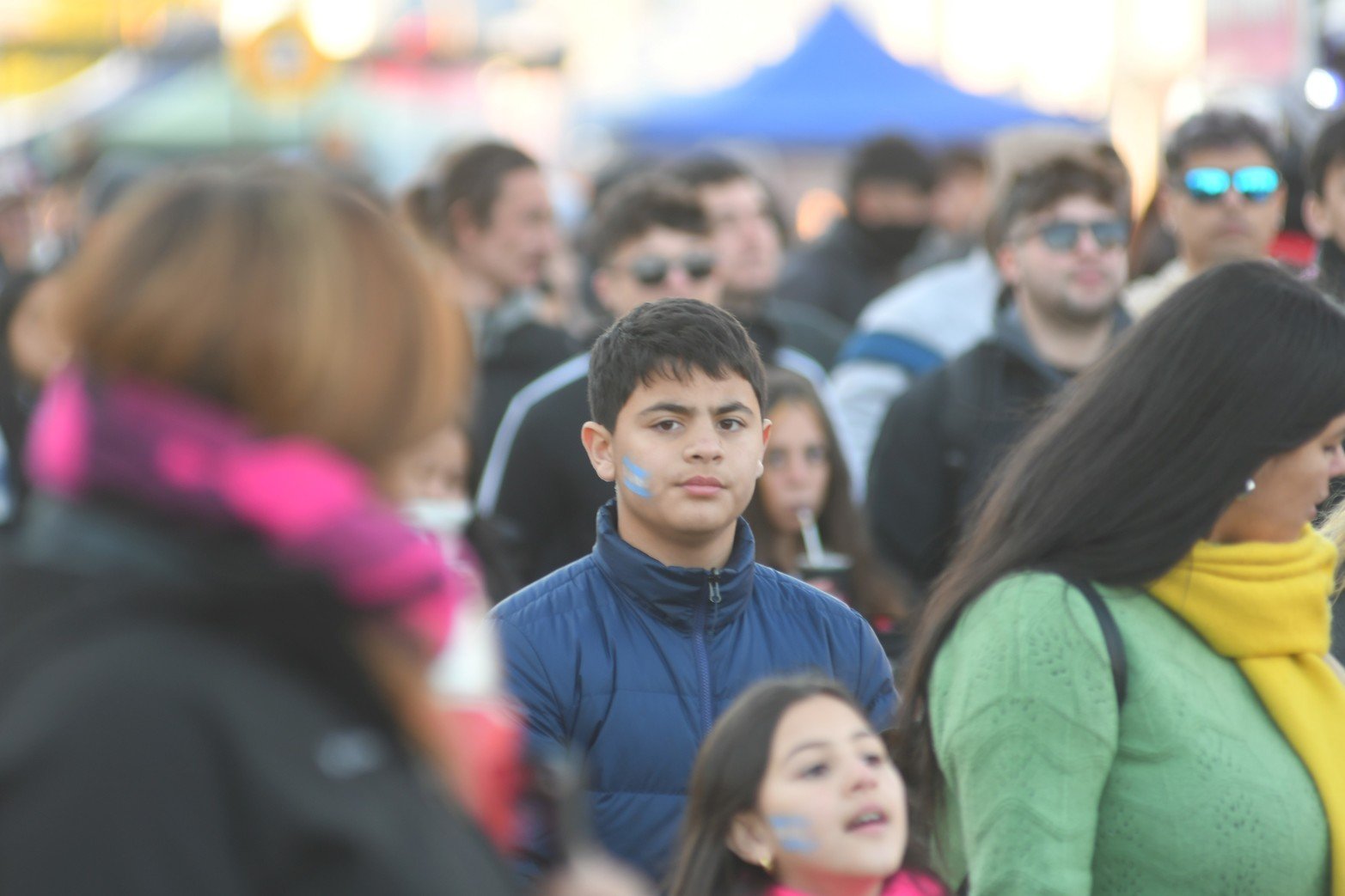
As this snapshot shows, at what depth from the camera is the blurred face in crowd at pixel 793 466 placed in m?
5.27

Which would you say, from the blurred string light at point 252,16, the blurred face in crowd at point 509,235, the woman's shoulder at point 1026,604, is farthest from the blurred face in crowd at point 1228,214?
the blurred string light at point 252,16

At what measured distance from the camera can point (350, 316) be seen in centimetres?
162

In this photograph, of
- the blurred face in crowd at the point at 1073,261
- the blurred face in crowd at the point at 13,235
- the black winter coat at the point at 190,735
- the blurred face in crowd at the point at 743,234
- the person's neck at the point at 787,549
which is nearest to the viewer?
the black winter coat at the point at 190,735

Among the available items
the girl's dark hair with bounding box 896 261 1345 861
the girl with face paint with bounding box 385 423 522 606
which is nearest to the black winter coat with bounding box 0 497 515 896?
the girl's dark hair with bounding box 896 261 1345 861

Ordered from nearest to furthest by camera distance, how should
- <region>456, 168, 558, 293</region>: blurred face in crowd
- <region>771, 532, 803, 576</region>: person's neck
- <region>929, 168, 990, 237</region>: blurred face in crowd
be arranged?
1. <region>771, 532, 803, 576</region>: person's neck
2. <region>456, 168, 558, 293</region>: blurred face in crowd
3. <region>929, 168, 990, 237</region>: blurred face in crowd

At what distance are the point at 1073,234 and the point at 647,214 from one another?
1.33 metres

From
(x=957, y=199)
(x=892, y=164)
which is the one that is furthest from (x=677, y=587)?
(x=957, y=199)

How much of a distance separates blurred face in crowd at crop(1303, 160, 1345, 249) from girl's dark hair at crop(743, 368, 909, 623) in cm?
166

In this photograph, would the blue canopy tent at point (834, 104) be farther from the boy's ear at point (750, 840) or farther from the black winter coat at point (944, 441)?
the boy's ear at point (750, 840)

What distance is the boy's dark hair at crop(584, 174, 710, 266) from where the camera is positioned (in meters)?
5.77

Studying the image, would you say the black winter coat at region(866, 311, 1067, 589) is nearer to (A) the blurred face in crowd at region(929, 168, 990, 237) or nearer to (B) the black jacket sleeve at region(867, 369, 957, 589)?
(B) the black jacket sleeve at region(867, 369, 957, 589)

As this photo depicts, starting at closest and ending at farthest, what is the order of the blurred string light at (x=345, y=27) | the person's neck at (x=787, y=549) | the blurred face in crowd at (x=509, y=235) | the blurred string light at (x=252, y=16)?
the person's neck at (x=787, y=549)
the blurred face in crowd at (x=509, y=235)
the blurred string light at (x=252, y=16)
the blurred string light at (x=345, y=27)

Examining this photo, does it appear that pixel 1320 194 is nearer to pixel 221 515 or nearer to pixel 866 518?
pixel 866 518

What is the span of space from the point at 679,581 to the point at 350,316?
1.89 m
